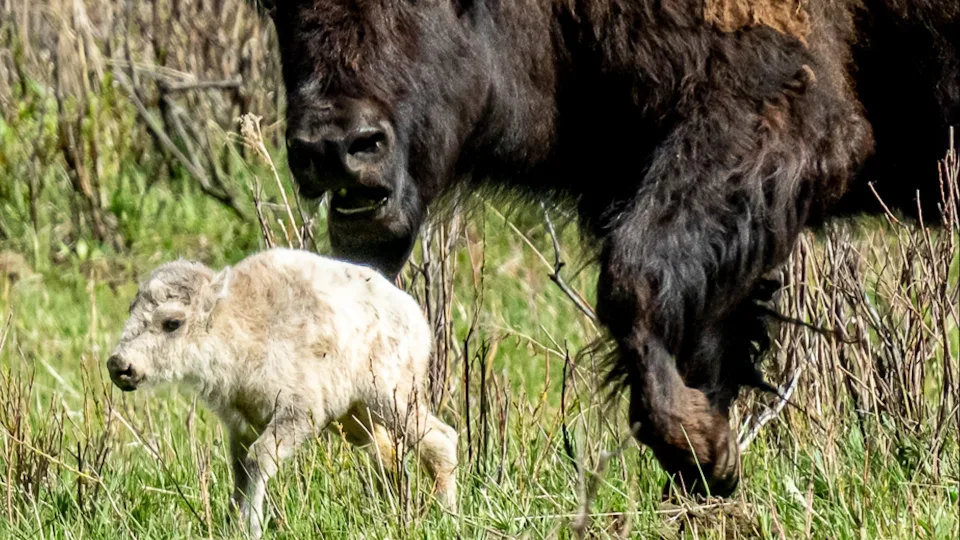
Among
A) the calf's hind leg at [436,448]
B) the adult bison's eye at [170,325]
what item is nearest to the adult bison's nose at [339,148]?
the adult bison's eye at [170,325]

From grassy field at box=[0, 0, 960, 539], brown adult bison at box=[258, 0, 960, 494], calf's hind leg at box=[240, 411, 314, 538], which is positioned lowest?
grassy field at box=[0, 0, 960, 539]

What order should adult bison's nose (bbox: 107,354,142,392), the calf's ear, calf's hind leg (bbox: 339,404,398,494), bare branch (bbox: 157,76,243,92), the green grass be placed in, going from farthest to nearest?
bare branch (bbox: 157,76,243,92) < calf's hind leg (bbox: 339,404,398,494) < the green grass < the calf's ear < adult bison's nose (bbox: 107,354,142,392)

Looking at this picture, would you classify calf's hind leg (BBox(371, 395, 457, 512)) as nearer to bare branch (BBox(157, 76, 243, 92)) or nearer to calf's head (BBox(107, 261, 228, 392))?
calf's head (BBox(107, 261, 228, 392))

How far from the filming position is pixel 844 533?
4.08 metres

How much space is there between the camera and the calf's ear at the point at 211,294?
Answer: 3.99 m

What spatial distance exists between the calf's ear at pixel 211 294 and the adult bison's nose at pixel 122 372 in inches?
8.2

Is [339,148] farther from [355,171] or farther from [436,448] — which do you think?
[436,448]

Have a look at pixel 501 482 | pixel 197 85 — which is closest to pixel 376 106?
pixel 501 482

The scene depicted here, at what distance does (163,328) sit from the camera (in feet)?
12.9

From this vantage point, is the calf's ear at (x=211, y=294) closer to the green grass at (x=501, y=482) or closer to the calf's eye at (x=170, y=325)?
the calf's eye at (x=170, y=325)

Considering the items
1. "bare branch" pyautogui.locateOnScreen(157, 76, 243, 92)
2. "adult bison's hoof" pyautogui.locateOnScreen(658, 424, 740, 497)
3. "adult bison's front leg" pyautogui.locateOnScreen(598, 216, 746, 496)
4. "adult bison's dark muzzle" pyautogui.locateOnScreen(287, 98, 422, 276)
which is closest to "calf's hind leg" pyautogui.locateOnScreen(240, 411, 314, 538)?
"adult bison's dark muzzle" pyautogui.locateOnScreen(287, 98, 422, 276)

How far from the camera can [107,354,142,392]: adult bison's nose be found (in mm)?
3883

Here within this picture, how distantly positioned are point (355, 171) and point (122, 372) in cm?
69

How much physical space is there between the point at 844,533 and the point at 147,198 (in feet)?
21.8
